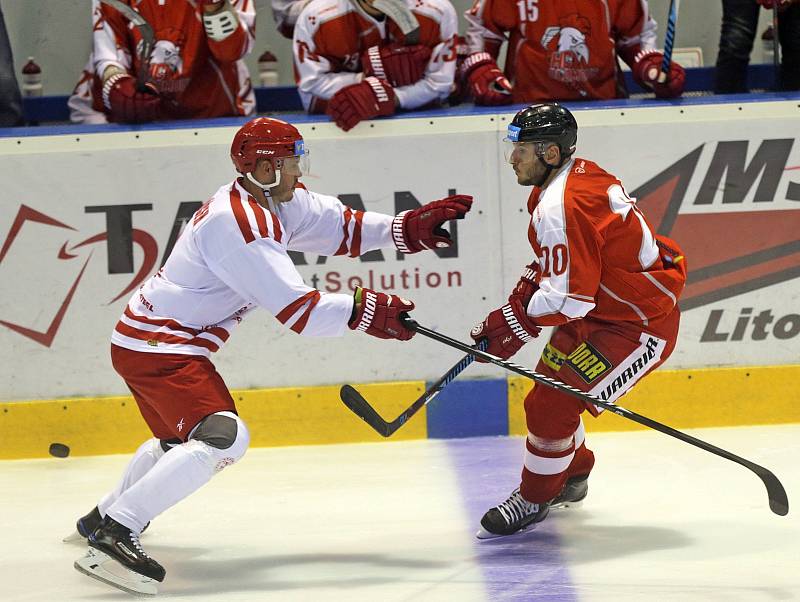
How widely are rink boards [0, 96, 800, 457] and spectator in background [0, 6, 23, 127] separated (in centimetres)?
31

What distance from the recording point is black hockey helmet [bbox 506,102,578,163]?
3178 mm

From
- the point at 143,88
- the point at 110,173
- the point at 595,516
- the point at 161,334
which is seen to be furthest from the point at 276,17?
the point at 595,516

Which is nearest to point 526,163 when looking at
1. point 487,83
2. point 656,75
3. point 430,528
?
point 430,528

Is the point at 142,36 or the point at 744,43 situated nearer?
the point at 142,36

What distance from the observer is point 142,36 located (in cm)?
465

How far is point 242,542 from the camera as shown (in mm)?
3393

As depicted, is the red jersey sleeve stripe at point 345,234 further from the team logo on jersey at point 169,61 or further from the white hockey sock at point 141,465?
the team logo on jersey at point 169,61

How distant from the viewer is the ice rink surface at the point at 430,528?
2.95 meters

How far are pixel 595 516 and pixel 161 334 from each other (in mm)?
1315

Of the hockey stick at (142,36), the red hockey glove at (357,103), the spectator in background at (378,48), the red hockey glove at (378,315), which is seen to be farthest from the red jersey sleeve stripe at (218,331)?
the hockey stick at (142,36)

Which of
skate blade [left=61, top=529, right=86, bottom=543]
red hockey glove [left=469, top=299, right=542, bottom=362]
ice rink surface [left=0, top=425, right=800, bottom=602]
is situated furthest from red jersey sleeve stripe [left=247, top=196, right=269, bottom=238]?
skate blade [left=61, top=529, right=86, bottom=543]

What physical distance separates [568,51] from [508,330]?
185 centimetres

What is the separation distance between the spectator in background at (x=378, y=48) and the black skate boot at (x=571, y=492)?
164cm

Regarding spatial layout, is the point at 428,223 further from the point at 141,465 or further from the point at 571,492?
the point at 141,465
